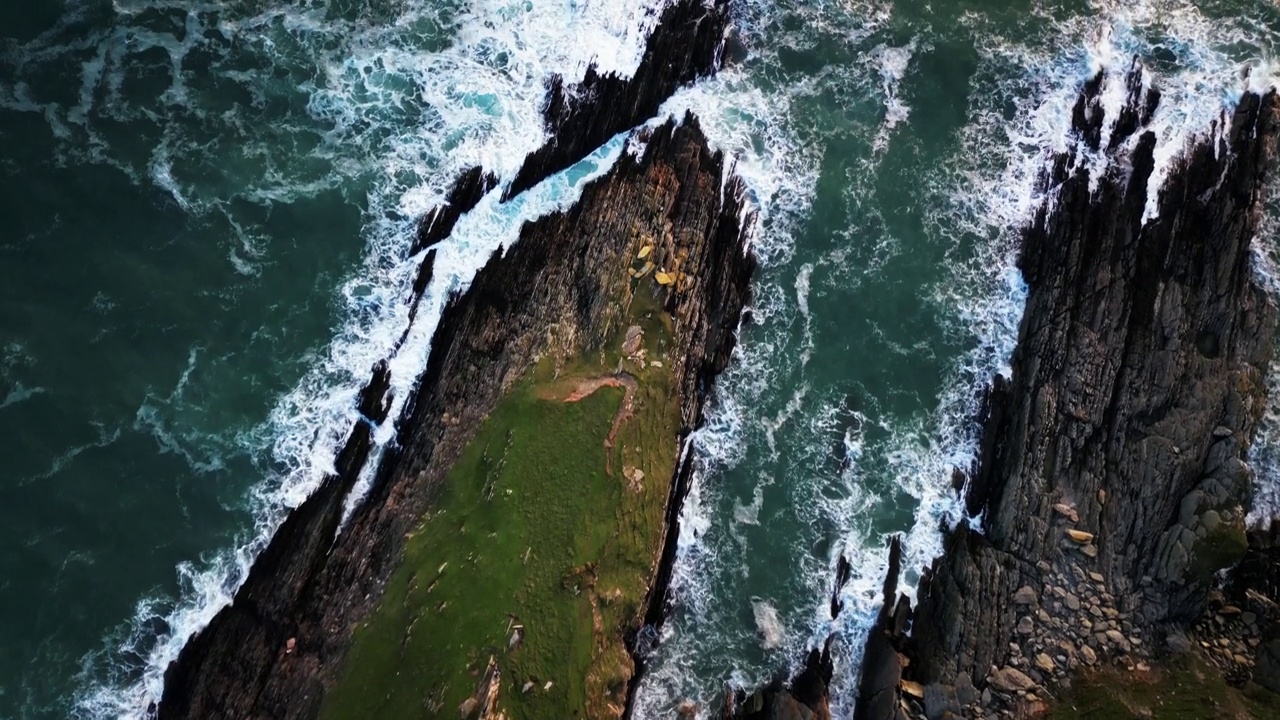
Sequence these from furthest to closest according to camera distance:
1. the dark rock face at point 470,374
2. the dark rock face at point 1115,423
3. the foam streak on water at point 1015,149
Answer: the foam streak on water at point 1015,149 < the dark rock face at point 1115,423 < the dark rock face at point 470,374

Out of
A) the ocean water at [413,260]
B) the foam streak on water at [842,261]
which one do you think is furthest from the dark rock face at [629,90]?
the foam streak on water at [842,261]

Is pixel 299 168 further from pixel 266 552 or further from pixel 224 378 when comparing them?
pixel 266 552

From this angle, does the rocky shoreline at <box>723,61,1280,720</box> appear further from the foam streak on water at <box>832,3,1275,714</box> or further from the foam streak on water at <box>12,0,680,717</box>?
the foam streak on water at <box>12,0,680,717</box>

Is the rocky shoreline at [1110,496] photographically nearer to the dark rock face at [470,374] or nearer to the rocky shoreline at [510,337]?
the rocky shoreline at [510,337]

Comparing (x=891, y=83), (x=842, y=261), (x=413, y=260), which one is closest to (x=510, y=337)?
(x=413, y=260)

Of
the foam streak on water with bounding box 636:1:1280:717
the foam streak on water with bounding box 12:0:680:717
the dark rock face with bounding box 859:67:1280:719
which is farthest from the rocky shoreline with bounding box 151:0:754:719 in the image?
the dark rock face with bounding box 859:67:1280:719

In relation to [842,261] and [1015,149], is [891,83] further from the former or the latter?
[842,261]
